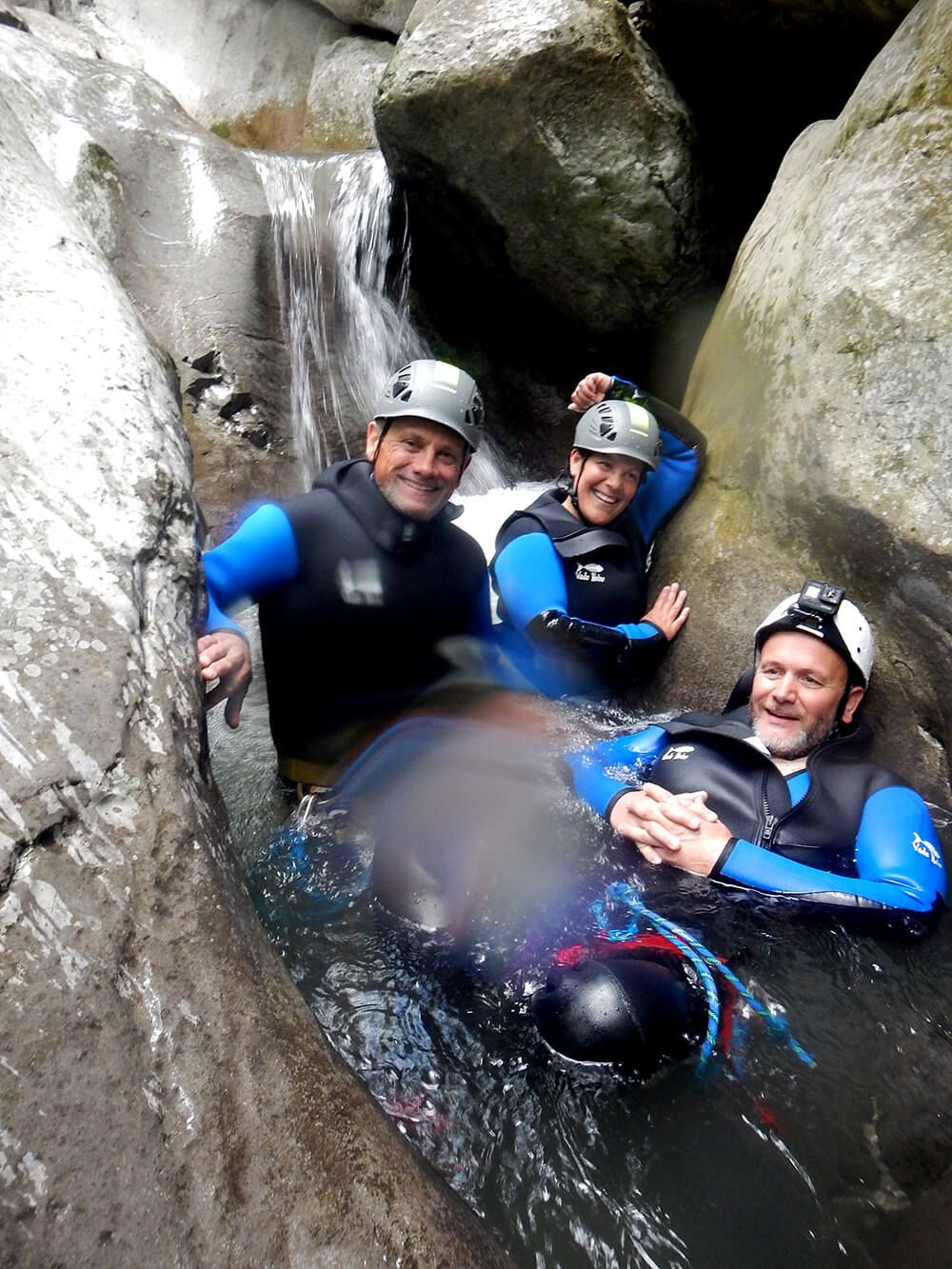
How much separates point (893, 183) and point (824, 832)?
272 cm

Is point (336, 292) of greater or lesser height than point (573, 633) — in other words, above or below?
above

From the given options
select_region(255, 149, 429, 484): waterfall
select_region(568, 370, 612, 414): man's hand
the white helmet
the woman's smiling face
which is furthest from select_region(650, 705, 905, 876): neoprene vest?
select_region(255, 149, 429, 484): waterfall

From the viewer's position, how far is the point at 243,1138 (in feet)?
4.57

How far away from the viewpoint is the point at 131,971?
1.46 metres

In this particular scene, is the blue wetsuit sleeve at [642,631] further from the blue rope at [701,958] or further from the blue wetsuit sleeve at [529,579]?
the blue rope at [701,958]

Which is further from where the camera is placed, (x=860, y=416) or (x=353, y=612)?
(x=860, y=416)

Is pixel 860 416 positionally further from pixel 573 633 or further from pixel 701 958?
pixel 701 958

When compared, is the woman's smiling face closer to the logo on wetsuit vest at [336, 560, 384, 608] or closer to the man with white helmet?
the man with white helmet

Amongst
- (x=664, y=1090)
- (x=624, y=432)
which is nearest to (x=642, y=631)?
(x=624, y=432)

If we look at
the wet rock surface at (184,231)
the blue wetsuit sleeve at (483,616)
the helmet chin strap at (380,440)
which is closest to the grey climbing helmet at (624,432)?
the blue wetsuit sleeve at (483,616)

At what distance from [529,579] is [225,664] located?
2045 millimetres

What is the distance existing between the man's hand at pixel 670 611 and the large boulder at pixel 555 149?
9.49ft

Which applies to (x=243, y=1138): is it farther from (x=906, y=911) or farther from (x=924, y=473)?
(x=924, y=473)

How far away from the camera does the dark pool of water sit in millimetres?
1845
